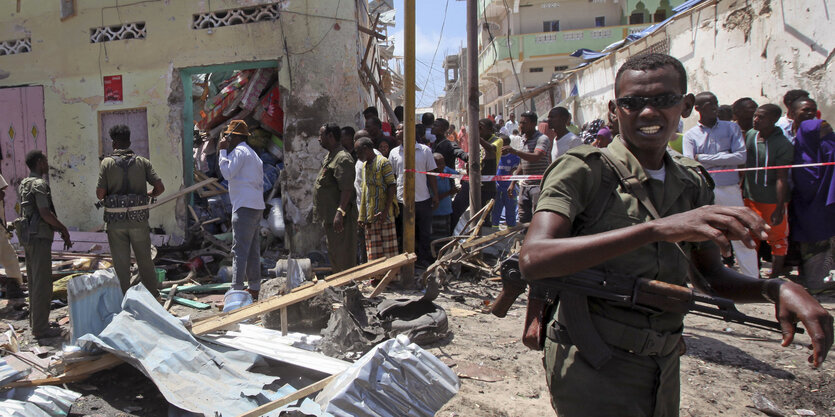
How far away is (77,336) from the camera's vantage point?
12.0ft

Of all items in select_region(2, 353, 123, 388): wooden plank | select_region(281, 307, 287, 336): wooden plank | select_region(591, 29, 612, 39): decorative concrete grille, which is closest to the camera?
select_region(2, 353, 123, 388): wooden plank

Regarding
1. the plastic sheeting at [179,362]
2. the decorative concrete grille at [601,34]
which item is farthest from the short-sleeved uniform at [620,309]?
the decorative concrete grille at [601,34]

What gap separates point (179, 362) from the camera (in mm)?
3277

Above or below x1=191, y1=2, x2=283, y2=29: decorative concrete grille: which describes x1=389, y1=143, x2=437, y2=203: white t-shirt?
below

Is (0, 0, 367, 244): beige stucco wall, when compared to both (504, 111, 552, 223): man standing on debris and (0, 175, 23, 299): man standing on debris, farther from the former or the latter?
(504, 111, 552, 223): man standing on debris

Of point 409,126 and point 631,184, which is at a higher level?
point 409,126

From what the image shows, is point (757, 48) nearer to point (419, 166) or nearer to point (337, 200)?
point (419, 166)

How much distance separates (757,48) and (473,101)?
4.60 metres

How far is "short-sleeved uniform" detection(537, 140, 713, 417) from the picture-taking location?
142cm

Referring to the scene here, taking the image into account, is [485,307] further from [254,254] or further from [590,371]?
[590,371]

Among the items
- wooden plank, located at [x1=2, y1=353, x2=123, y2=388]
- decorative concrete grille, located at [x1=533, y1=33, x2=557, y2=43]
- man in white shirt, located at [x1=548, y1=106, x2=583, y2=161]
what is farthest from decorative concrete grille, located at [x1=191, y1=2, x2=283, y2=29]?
decorative concrete grille, located at [x1=533, y1=33, x2=557, y2=43]

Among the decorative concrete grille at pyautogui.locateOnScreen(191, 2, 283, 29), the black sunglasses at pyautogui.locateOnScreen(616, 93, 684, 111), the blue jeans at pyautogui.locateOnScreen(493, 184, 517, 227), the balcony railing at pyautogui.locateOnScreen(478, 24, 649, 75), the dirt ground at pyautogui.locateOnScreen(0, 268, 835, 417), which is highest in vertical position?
the balcony railing at pyautogui.locateOnScreen(478, 24, 649, 75)

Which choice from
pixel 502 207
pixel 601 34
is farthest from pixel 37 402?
pixel 601 34

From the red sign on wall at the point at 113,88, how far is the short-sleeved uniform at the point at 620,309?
326 inches
